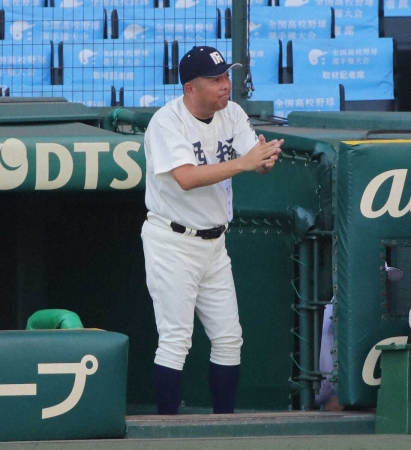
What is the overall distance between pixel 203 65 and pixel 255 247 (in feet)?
2.74

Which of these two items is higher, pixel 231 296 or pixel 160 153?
pixel 160 153

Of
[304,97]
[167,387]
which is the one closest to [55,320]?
[167,387]

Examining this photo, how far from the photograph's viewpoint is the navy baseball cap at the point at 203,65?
3.48 m

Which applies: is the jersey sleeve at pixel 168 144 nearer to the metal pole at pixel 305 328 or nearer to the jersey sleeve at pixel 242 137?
the jersey sleeve at pixel 242 137

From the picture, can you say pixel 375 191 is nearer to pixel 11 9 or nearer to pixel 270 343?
pixel 270 343

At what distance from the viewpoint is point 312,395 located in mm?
3762

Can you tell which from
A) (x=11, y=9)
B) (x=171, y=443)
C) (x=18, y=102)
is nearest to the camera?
(x=171, y=443)

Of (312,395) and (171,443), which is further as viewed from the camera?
(312,395)

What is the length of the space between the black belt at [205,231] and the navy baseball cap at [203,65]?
0.51m

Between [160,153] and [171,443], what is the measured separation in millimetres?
1126

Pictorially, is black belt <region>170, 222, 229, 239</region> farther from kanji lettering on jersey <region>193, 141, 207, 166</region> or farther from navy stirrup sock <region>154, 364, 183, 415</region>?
navy stirrup sock <region>154, 364, 183, 415</region>

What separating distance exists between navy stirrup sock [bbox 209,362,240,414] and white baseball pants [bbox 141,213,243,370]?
0.09 feet

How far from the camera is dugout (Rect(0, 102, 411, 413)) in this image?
3.36 meters

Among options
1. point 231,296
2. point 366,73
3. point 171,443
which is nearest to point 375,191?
point 231,296
